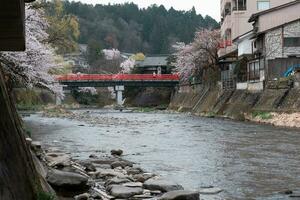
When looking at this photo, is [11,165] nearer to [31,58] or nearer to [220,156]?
[220,156]

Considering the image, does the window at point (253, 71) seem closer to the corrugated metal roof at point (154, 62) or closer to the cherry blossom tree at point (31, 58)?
the cherry blossom tree at point (31, 58)

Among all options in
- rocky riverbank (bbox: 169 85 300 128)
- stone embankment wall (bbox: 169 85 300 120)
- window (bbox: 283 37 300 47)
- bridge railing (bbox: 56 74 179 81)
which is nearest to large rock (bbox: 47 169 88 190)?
rocky riverbank (bbox: 169 85 300 128)

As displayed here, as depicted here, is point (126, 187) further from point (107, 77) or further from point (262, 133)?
point (107, 77)

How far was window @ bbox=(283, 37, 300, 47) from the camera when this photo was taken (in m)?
36.5

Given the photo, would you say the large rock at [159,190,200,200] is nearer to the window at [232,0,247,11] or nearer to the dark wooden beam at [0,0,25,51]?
the dark wooden beam at [0,0,25,51]

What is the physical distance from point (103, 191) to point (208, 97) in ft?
146

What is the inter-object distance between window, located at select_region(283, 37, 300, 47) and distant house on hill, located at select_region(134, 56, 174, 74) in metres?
49.7

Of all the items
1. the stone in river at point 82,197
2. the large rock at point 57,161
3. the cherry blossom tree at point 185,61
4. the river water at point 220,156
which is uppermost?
the cherry blossom tree at point 185,61

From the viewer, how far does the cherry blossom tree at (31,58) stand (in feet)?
74.0

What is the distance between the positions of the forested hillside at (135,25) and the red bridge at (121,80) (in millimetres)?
53346

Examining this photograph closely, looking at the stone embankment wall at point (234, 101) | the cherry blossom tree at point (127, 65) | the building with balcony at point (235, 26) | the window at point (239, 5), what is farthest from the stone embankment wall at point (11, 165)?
the cherry blossom tree at point (127, 65)

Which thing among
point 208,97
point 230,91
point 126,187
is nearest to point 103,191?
point 126,187

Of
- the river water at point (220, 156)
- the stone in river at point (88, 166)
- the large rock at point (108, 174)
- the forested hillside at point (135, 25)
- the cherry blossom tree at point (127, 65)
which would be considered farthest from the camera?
the forested hillside at point (135, 25)

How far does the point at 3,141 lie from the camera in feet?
17.1
